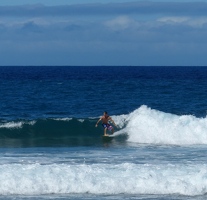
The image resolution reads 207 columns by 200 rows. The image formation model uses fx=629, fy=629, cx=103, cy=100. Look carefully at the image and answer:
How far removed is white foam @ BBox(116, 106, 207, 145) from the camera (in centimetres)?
2847

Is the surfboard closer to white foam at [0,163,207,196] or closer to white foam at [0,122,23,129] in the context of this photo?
white foam at [0,122,23,129]

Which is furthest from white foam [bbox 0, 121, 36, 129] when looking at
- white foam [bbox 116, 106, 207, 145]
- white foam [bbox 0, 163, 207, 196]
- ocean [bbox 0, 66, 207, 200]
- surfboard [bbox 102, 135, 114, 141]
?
white foam [bbox 0, 163, 207, 196]

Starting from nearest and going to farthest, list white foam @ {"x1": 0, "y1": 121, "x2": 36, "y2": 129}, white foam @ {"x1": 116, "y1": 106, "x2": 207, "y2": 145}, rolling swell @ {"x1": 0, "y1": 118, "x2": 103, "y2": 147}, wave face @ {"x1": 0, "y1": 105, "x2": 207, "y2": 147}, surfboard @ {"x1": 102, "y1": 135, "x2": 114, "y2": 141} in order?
white foam @ {"x1": 116, "y1": 106, "x2": 207, "y2": 145} < wave face @ {"x1": 0, "y1": 105, "x2": 207, "y2": 147} < rolling swell @ {"x1": 0, "y1": 118, "x2": 103, "y2": 147} < surfboard @ {"x1": 102, "y1": 135, "x2": 114, "y2": 141} < white foam @ {"x1": 0, "y1": 121, "x2": 36, "y2": 129}

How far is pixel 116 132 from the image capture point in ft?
104

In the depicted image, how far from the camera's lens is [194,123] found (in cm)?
3019

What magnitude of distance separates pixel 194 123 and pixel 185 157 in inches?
288

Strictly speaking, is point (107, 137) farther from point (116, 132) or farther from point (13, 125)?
point (13, 125)

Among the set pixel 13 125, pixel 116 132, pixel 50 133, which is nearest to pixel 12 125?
pixel 13 125

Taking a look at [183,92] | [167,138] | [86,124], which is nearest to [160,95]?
[183,92]

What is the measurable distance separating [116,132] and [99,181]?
1314 cm

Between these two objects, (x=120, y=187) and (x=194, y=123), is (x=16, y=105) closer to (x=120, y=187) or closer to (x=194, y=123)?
(x=194, y=123)

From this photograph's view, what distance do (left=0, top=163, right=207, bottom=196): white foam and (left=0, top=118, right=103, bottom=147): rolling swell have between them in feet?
29.0

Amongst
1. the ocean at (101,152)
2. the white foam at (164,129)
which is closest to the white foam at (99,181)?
the ocean at (101,152)

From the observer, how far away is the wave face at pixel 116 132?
2866 centimetres
